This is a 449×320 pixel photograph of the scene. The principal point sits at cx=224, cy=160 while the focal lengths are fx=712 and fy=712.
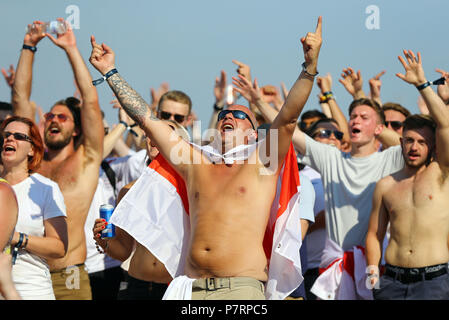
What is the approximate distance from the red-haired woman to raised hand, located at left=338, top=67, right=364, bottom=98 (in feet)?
13.5

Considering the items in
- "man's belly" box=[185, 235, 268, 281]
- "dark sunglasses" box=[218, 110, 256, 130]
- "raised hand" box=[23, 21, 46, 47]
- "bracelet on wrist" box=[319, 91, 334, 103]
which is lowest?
"man's belly" box=[185, 235, 268, 281]

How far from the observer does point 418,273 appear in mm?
6289

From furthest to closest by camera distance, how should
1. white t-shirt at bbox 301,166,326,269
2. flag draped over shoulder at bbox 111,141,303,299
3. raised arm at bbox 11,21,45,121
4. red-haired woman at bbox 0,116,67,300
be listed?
white t-shirt at bbox 301,166,326,269
raised arm at bbox 11,21,45,121
red-haired woman at bbox 0,116,67,300
flag draped over shoulder at bbox 111,141,303,299

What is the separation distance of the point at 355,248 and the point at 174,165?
2574 millimetres

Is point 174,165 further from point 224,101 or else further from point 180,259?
point 224,101

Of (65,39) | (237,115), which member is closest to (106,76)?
(237,115)

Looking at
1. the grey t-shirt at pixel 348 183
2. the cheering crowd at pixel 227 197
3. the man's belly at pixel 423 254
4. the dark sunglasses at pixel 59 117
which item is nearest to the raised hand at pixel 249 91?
the cheering crowd at pixel 227 197

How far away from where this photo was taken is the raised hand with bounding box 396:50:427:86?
6.49 metres

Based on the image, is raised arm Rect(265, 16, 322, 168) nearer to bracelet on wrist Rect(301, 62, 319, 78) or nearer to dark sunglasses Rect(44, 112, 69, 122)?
bracelet on wrist Rect(301, 62, 319, 78)

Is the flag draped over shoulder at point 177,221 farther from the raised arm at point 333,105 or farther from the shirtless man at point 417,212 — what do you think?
the raised arm at point 333,105

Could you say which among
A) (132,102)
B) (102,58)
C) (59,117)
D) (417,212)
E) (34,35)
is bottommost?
(417,212)

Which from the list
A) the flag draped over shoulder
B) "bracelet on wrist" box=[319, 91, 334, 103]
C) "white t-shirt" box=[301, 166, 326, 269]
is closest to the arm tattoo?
the flag draped over shoulder

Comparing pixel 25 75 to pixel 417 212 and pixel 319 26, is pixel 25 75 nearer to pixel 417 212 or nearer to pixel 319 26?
pixel 319 26

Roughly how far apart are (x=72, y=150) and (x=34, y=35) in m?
1.24
